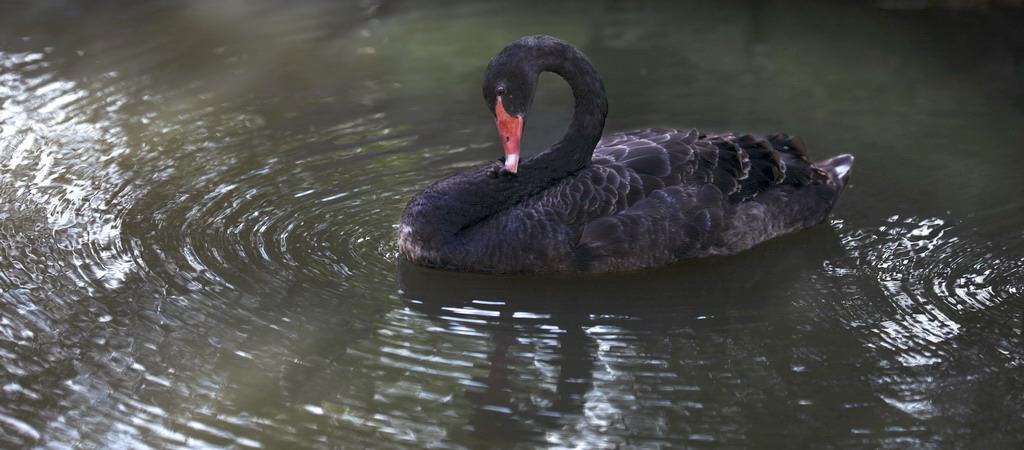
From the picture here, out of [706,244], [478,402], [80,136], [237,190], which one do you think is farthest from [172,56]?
[478,402]

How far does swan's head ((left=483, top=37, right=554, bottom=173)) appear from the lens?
17.5ft

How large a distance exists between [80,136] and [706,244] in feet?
13.4

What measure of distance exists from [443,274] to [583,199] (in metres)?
0.76

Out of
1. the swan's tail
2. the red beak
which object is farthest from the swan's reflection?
the red beak

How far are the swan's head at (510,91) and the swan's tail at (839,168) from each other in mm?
1833

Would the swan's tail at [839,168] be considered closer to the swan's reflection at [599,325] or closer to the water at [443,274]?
the water at [443,274]

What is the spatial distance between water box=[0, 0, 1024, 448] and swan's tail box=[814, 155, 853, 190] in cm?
20

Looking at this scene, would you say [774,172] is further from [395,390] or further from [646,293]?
[395,390]

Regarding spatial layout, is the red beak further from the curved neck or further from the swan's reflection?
the swan's reflection

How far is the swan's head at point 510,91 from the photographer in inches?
209

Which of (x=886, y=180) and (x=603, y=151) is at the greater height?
(x=603, y=151)

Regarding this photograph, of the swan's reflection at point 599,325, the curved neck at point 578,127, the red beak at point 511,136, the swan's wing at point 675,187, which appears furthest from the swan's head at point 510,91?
the swan's reflection at point 599,325

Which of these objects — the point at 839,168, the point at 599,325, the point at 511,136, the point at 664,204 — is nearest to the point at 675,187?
the point at 664,204

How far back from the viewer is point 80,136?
23.8 feet
